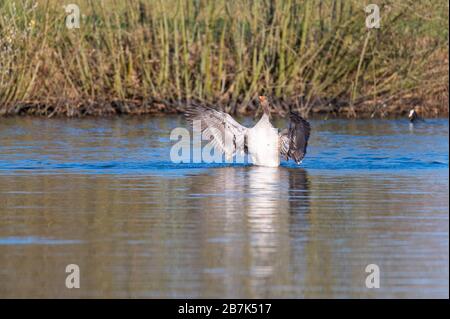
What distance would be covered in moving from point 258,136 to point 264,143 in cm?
14

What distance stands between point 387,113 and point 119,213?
15.8 meters

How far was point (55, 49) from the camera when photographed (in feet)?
82.9

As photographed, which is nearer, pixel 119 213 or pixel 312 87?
pixel 119 213

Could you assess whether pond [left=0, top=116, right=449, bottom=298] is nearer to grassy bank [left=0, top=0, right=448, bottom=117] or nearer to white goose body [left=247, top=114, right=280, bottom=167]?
white goose body [left=247, top=114, right=280, bottom=167]

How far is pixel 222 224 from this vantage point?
33.5 feet

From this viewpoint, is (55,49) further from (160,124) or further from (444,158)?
(444,158)

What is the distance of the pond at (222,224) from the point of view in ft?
26.0

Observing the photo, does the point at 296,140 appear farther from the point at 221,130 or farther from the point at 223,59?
the point at 223,59

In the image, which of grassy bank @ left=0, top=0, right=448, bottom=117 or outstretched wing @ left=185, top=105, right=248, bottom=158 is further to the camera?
grassy bank @ left=0, top=0, right=448, bottom=117

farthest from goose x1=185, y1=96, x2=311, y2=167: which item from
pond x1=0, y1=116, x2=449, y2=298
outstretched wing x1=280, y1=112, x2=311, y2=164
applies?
pond x1=0, y1=116, x2=449, y2=298

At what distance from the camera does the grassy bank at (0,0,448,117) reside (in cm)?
2466

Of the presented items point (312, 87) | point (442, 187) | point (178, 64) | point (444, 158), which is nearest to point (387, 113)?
point (312, 87)

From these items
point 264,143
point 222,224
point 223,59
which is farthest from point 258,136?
point 223,59
